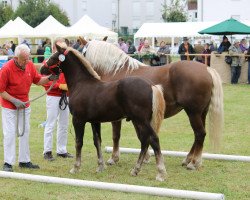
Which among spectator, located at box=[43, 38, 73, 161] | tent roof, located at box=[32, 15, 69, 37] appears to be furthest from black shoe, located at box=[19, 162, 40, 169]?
tent roof, located at box=[32, 15, 69, 37]

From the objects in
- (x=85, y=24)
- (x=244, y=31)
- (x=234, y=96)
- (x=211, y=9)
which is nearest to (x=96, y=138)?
(x=234, y=96)

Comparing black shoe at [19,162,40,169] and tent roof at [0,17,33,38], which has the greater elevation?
tent roof at [0,17,33,38]

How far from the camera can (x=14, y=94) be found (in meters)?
8.00

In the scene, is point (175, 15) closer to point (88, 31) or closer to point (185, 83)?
point (88, 31)

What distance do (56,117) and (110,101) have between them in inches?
73.7

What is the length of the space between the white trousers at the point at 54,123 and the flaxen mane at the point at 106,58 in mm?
988

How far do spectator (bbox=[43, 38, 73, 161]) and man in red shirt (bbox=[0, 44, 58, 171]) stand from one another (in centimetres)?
72

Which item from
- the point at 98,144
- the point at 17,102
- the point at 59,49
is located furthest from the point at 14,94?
the point at 98,144

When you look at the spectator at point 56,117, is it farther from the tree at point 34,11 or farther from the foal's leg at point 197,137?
the tree at point 34,11

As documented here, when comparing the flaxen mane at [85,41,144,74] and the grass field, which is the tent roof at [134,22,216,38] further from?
the flaxen mane at [85,41,144,74]

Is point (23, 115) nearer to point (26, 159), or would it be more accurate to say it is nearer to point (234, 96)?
point (26, 159)

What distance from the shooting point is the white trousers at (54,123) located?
9062mm

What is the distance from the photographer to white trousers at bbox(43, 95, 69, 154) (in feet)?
29.7

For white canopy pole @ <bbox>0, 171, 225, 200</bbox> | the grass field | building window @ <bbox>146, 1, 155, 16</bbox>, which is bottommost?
the grass field
